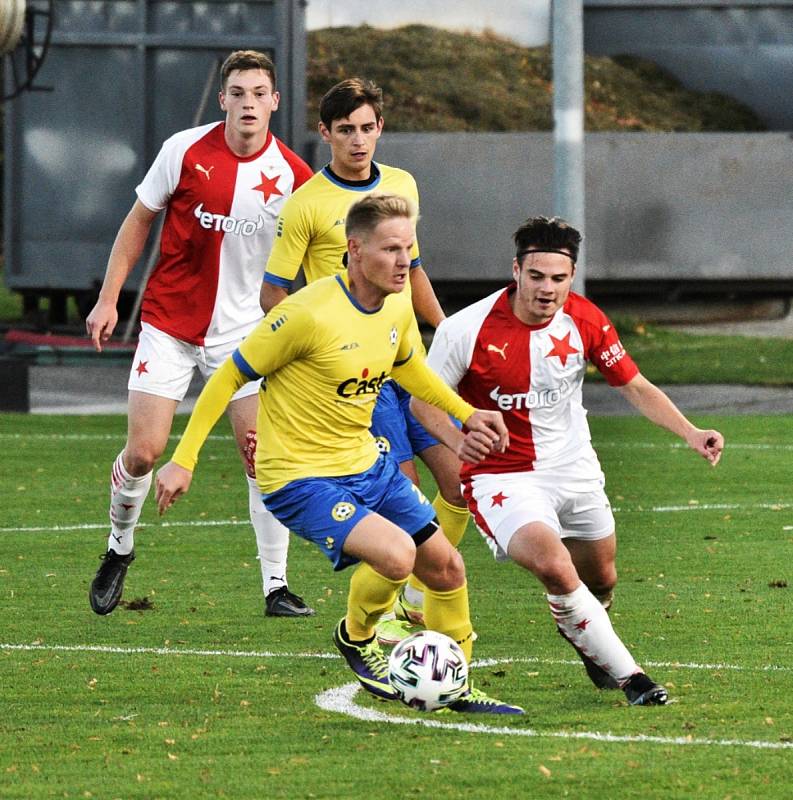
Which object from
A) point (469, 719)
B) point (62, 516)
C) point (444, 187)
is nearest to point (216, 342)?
point (469, 719)

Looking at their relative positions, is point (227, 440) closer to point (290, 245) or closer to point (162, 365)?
point (162, 365)

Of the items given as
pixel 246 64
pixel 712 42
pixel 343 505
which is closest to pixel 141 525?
pixel 246 64

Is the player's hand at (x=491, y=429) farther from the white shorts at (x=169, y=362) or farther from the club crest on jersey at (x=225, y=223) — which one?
the club crest on jersey at (x=225, y=223)

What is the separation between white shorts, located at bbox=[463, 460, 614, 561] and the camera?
6.62 meters

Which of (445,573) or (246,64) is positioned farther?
(246,64)

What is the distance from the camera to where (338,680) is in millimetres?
6766

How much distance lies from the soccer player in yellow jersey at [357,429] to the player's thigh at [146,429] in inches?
63.8

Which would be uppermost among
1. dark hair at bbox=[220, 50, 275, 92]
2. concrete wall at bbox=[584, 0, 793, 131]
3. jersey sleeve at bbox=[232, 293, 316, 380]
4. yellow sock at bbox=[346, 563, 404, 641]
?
concrete wall at bbox=[584, 0, 793, 131]

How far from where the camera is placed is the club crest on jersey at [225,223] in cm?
814

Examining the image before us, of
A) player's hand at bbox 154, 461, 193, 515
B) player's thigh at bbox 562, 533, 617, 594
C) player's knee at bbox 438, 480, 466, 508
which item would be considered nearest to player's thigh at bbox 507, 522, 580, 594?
player's thigh at bbox 562, 533, 617, 594

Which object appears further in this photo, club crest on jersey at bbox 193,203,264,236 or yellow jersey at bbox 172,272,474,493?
club crest on jersey at bbox 193,203,264,236

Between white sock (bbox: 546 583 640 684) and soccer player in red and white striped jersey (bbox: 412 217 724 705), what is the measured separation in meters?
0.33

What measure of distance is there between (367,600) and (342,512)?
42 centimetres

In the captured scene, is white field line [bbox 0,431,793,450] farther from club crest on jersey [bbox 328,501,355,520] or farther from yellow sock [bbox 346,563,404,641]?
club crest on jersey [bbox 328,501,355,520]
